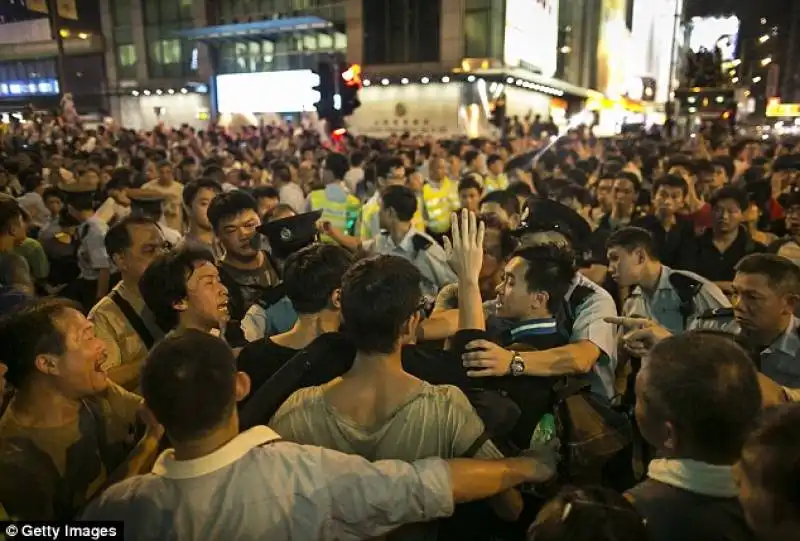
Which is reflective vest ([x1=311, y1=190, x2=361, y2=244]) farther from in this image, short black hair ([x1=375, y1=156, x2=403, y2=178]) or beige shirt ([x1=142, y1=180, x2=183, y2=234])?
beige shirt ([x1=142, y1=180, x2=183, y2=234])

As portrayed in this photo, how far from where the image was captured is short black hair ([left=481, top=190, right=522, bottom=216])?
5500mm

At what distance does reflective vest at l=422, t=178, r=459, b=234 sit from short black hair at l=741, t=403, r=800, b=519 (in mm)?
5793

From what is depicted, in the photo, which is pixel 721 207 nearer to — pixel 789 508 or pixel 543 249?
pixel 543 249

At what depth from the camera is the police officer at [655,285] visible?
3732 mm

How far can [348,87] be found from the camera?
948cm

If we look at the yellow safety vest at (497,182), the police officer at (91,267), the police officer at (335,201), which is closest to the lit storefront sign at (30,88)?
the yellow safety vest at (497,182)

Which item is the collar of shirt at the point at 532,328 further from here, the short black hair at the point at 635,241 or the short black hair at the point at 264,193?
the short black hair at the point at 264,193

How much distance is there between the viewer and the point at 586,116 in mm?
36375

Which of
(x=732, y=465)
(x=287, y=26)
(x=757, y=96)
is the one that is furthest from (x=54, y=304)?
(x=757, y=96)

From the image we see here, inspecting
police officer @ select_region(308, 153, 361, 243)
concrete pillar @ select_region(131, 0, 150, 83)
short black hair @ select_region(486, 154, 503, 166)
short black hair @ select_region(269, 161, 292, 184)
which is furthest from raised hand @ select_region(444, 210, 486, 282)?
concrete pillar @ select_region(131, 0, 150, 83)

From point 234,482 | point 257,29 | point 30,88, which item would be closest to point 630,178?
point 234,482

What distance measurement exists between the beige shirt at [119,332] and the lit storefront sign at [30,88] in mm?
43851

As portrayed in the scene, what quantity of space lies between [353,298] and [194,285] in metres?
1.19

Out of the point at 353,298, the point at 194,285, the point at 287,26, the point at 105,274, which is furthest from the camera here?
the point at 287,26
